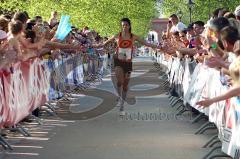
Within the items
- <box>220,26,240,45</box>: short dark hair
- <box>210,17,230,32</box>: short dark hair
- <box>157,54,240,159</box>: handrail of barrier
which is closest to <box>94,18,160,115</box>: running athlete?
<box>157,54,240,159</box>: handrail of barrier

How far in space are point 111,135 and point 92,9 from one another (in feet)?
103

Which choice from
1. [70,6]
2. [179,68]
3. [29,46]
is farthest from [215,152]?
[70,6]

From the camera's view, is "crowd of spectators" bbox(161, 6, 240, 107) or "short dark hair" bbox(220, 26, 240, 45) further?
"short dark hair" bbox(220, 26, 240, 45)

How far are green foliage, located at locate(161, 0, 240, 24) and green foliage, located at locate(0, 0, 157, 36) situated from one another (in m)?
3.72

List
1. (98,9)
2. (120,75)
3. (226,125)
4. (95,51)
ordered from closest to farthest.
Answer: (226,125) → (120,75) → (95,51) → (98,9)

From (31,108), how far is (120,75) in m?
3.64

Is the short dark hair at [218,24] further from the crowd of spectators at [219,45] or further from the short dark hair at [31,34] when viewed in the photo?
the short dark hair at [31,34]

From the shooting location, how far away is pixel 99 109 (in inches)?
635

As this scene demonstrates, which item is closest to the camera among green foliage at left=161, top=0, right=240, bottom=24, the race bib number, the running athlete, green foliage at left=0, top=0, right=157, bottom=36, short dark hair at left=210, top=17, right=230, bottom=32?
short dark hair at left=210, top=17, right=230, bottom=32

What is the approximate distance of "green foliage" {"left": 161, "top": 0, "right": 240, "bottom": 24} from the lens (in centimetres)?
4453

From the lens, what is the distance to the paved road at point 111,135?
32.6ft

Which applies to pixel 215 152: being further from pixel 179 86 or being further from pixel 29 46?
pixel 179 86

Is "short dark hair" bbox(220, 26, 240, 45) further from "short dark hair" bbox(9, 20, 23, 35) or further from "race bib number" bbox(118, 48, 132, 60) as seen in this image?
"race bib number" bbox(118, 48, 132, 60)

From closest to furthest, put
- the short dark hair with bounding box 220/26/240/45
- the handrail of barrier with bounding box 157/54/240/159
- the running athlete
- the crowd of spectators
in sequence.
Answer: the crowd of spectators → the handrail of barrier with bounding box 157/54/240/159 → the short dark hair with bounding box 220/26/240/45 → the running athlete
